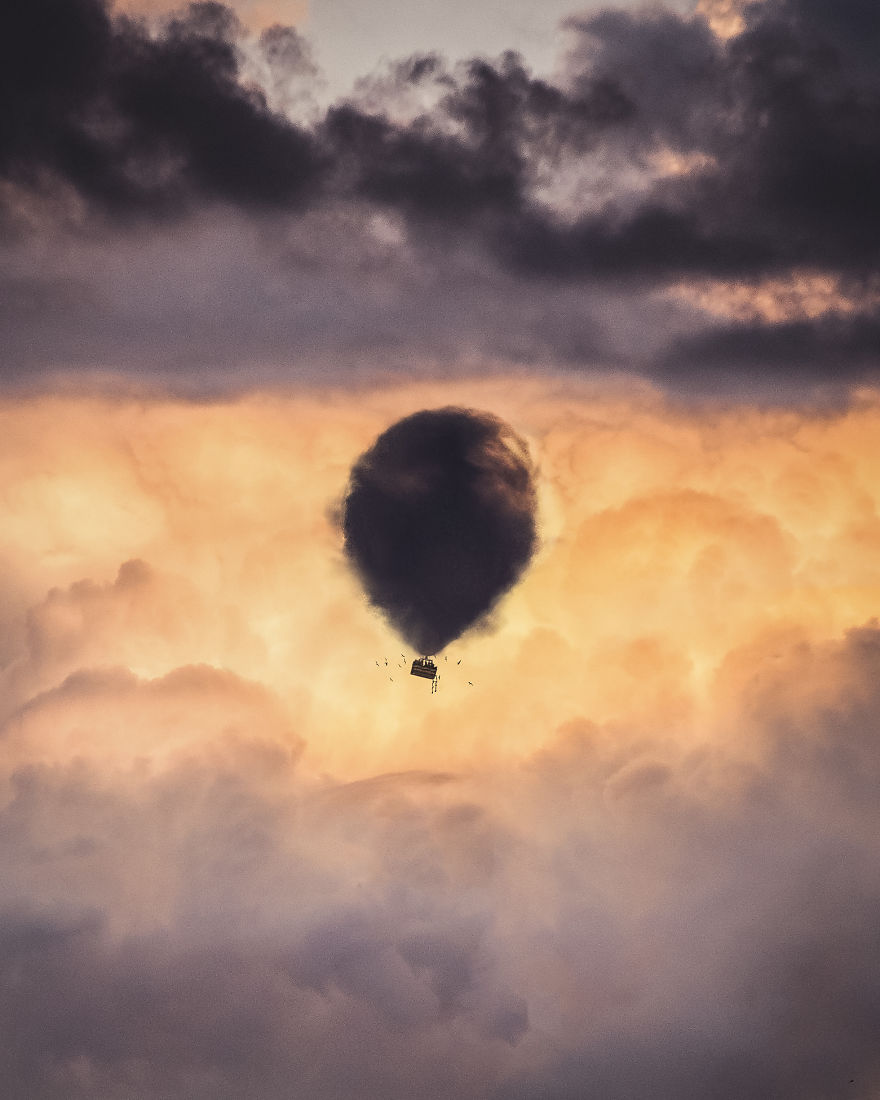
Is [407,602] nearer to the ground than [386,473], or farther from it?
nearer to the ground

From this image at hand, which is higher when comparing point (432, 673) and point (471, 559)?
point (471, 559)

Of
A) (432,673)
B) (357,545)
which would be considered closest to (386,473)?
(357,545)

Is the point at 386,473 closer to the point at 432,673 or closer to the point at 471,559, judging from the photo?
the point at 471,559

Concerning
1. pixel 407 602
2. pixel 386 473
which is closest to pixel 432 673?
pixel 407 602

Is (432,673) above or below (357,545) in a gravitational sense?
below

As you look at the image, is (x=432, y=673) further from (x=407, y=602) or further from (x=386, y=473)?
(x=386, y=473)
